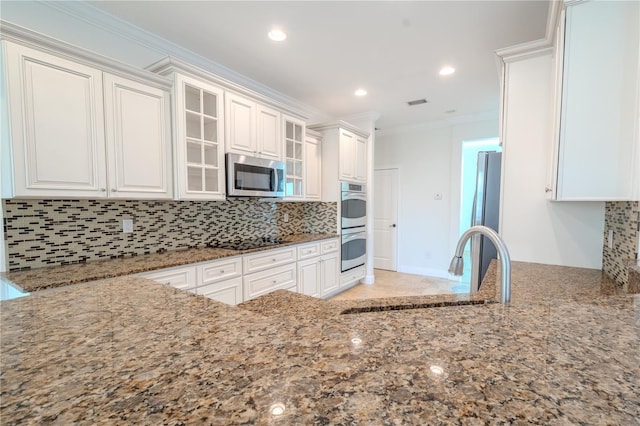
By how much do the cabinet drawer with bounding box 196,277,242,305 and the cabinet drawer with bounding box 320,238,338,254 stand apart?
129cm

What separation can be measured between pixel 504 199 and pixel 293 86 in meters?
2.55

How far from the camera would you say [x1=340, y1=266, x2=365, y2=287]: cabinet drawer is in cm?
398

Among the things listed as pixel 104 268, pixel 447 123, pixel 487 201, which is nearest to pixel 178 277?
pixel 104 268

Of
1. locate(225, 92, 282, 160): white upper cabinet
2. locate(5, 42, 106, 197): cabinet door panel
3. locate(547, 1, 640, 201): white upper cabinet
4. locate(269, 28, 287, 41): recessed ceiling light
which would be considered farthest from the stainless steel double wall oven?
locate(5, 42, 106, 197): cabinet door panel

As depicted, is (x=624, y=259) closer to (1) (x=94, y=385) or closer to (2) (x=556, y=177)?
(2) (x=556, y=177)

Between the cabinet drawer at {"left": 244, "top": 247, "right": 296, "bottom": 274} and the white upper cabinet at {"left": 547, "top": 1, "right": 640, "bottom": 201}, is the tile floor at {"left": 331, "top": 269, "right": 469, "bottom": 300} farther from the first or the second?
the white upper cabinet at {"left": 547, "top": 1, "right": 640, "bottom": 201}

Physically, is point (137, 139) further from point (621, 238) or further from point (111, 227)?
point (621, 238)

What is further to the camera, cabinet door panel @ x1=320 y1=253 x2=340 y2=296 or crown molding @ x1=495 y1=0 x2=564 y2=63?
cabinet door panel @ x1=320 y1=253 x2=340 y2=296

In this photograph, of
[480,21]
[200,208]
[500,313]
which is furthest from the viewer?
[200,208]

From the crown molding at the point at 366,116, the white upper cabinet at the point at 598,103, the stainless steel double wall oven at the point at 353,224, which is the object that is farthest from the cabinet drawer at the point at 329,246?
the white upper cabinet at the point at 598,103

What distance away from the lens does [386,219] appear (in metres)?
5.37

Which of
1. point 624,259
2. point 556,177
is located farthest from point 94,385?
point 624,259

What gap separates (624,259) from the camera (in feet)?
4.63

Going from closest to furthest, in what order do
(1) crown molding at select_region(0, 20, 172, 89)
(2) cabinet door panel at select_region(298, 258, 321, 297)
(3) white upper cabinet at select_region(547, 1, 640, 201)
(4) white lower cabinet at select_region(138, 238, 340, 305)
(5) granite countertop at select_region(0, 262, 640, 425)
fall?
(5) granite countertop at select_region(0, 262, 640, 425) < (3) white upper cabinet at select_region(547, 1, 640, 201) < (1) crown molding at select_region(0, 20, 172, 89) < (4) white lower cabinet at select_region(138, 238, 340, 305) < (2) cabinet door panel at select_region(298, 258, 321, 297)
